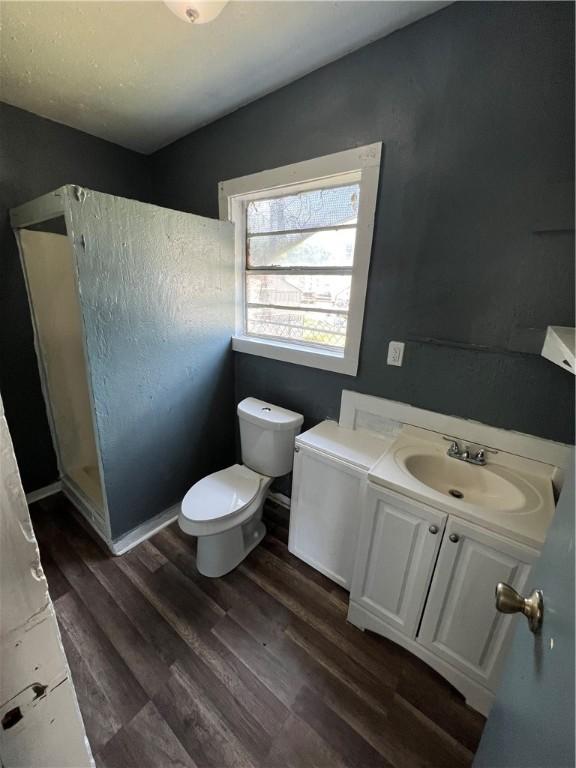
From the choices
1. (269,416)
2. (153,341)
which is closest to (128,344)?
(153,341)

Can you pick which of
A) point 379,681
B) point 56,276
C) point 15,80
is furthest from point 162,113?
point 379,681

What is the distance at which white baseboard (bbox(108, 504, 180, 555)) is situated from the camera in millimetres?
1678

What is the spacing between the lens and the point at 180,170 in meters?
2.05

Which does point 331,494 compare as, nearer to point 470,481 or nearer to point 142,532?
point 470,481

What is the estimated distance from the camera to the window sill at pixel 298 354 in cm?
159

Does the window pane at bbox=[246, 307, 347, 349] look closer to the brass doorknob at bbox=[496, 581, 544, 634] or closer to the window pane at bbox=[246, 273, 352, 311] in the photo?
the window pane at bbox=[246, 273, 352, 311]

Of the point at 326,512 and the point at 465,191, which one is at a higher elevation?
the point at 465,191

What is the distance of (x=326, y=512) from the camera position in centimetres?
148

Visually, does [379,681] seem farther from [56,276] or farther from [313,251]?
[56,276]

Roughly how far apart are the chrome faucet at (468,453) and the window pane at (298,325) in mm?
732

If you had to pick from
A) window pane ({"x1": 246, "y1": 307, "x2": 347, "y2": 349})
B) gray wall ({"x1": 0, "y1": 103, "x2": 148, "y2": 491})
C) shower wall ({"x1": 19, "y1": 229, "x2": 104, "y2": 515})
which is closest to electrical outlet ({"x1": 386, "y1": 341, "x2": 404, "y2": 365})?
window pane ({"x1": 246, "y1": 307, "x2": 347, "y2": 349})

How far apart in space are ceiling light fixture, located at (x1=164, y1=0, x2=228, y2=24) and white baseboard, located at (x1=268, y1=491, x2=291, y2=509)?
2.20 meters

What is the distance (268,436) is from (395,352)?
2.62ft

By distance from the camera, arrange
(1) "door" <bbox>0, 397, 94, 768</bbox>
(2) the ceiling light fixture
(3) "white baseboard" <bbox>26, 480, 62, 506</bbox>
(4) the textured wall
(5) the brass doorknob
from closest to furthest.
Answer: (1) "door" <bbox>0, 397, 94, 768</bbox>, (5) the brass doorknob, (2) the ceiling light fixture, (4) the textured wall, (3) "white baseboard" <bbox>26, 480, 62, 506</bbox>
